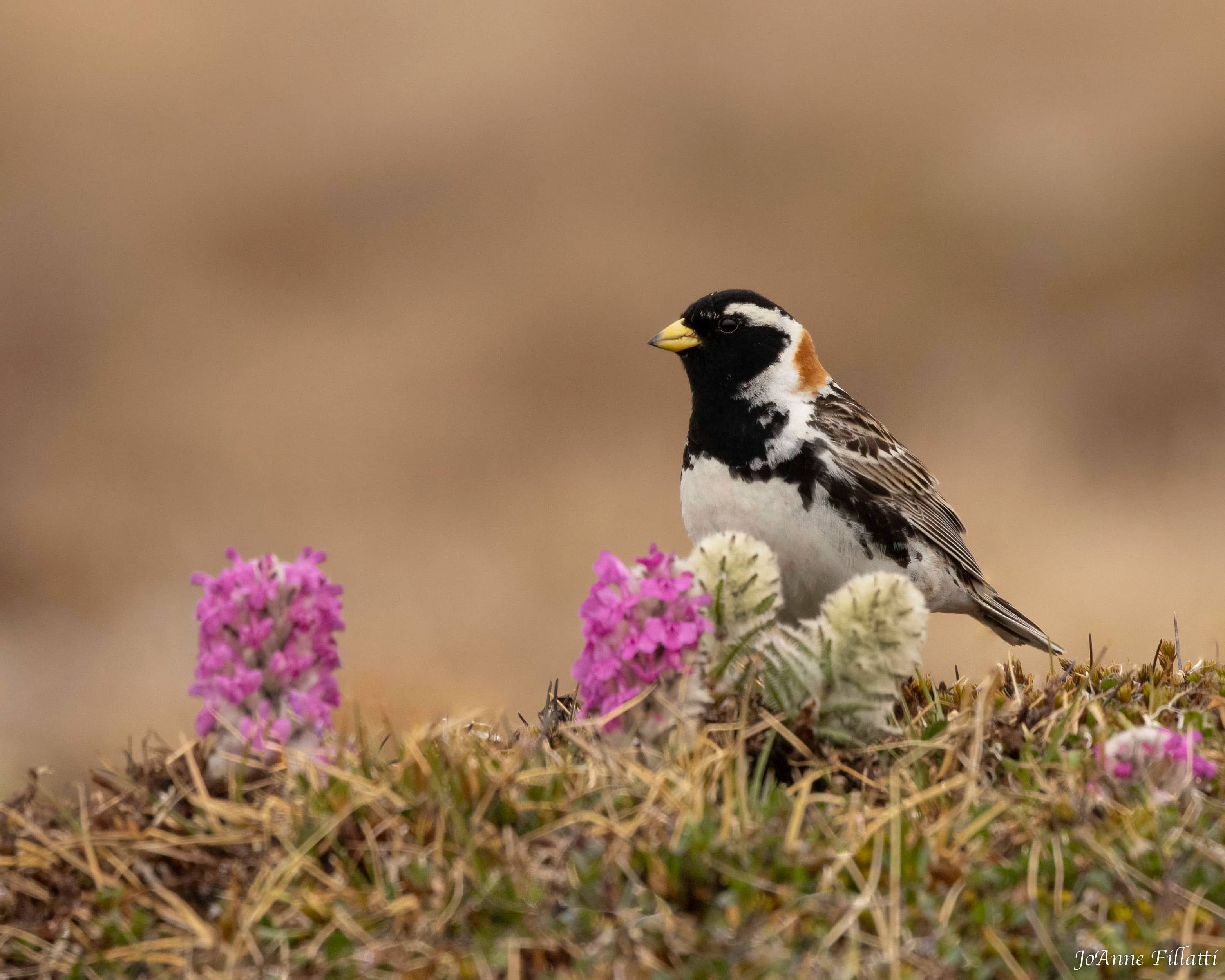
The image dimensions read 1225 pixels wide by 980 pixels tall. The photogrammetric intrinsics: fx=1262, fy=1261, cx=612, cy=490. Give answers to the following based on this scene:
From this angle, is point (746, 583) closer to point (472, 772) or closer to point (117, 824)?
point (472, 772)

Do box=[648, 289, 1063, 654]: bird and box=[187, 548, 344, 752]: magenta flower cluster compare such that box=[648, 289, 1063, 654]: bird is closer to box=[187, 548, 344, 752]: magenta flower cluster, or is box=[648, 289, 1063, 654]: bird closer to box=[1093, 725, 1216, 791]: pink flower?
box=[1093, 725, 1216, 791]: pink flower

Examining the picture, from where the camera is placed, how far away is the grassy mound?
286 cm

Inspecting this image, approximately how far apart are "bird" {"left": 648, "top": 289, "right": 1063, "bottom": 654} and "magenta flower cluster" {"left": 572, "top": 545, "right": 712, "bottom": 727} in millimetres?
2181

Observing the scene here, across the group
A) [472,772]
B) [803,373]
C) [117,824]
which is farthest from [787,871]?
[803,373]

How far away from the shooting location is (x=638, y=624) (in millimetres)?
3951

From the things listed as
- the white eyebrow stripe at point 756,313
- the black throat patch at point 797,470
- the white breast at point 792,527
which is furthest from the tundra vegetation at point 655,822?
the white eyebrow stripe at point 756,313

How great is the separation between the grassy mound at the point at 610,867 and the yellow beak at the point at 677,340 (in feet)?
9.48

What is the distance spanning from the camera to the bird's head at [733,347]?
6484 millimetres

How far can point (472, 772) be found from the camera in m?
3.45
